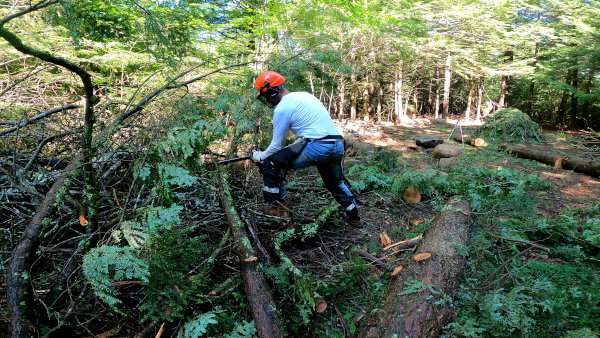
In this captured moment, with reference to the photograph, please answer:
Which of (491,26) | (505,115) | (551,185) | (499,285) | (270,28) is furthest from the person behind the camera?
(491,26)

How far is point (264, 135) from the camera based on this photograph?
4.51 meters

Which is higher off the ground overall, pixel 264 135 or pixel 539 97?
pixel 264 135

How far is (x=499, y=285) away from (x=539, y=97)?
22.8 metres

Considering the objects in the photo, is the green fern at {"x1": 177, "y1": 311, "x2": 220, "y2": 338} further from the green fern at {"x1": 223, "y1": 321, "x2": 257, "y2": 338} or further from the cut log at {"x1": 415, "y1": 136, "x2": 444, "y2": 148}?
the cut log at {"x1": 415, "y1": 136, "x2": 444, "y2": 148}

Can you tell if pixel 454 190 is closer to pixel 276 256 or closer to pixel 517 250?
pixel 517 250

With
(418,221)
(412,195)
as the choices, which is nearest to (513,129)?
(412,195)

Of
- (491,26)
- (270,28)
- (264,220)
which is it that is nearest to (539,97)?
(491,26)

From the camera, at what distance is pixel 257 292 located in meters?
2.11

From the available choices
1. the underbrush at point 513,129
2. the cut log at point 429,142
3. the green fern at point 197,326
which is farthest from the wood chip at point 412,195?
the underbrush at point 513,129

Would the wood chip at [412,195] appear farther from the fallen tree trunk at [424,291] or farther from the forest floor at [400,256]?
the fallen tree trunk at [424,291]

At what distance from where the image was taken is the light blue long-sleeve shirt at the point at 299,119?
10.9ft

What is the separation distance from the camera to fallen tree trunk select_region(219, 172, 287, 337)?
1.88 meters

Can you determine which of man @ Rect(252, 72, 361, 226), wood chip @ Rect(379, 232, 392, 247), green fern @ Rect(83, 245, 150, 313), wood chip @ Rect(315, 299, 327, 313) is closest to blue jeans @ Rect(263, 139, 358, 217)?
man @ Rect(252, 72, 361, 226)

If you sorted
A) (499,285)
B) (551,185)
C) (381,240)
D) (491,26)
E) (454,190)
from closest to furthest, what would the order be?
(499,285) < (381,240) < (454,190) < (551,185) < (491,26)
